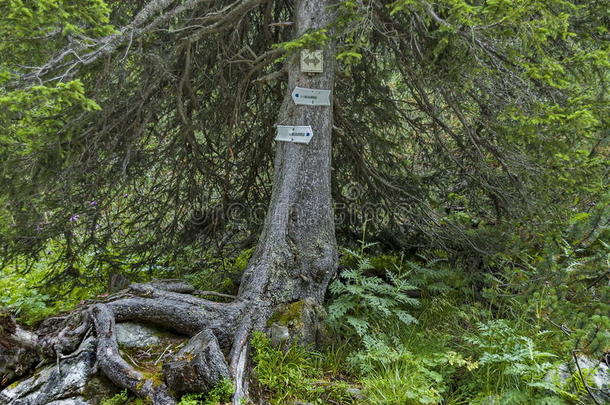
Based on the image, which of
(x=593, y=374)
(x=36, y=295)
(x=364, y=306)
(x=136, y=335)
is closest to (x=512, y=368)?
(x=593, y=374)

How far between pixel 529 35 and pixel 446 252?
2.51 metres

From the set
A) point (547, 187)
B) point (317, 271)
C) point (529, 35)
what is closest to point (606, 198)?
point (547, 187)

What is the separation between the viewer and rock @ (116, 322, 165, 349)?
3.26m

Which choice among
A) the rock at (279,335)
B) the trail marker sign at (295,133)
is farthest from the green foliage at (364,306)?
the trail marker sign at (295,133)

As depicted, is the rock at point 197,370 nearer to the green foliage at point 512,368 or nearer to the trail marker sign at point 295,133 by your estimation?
the green foliage at point 512,368

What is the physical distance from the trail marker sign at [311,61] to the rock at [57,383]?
2942mm

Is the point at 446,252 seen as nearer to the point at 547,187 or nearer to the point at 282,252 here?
the point at 547,187

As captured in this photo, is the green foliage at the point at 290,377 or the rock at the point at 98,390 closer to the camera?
the rock at the point at 98,390

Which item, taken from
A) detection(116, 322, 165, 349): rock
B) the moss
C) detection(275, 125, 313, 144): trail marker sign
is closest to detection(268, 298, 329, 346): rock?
the moss

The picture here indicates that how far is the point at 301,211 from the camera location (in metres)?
4.03

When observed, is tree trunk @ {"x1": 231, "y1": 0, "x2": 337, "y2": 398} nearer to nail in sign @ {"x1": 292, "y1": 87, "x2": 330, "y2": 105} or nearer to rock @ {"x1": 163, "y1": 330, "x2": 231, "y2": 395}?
nail in sign @ {"x1": 292, "y1": 87, "x2": 330, "y2": 105}

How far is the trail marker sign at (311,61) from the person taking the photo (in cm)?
403

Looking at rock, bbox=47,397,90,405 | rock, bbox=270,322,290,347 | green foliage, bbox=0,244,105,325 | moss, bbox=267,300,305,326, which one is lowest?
green foliage, bbox=0,244,105,325

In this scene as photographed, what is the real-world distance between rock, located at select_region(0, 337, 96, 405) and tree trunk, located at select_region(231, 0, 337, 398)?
1249 mm
